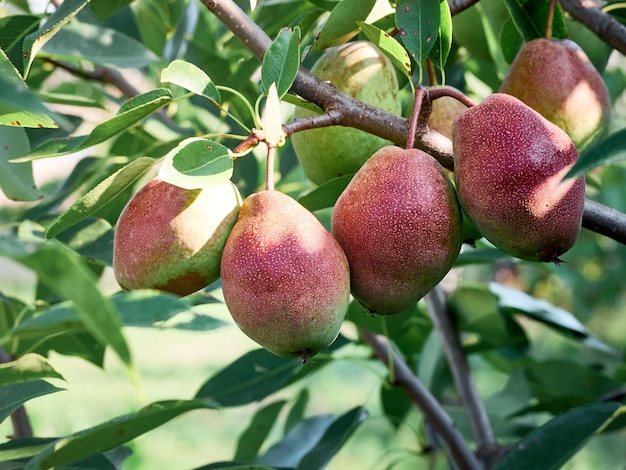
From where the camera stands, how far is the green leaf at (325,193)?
Result: 78 cm

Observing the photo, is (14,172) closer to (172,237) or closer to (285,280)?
(172,237)

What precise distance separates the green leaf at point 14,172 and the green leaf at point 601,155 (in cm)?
56

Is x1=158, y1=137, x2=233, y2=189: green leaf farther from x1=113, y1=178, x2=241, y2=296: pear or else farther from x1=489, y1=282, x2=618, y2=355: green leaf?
x1=489, y1=282, x2=618, y2=355: green leaf

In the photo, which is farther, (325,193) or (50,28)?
(325,193)

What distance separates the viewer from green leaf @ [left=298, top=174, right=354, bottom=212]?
2.57ft

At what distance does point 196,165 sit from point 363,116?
0.17m

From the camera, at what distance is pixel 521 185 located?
2.07ft

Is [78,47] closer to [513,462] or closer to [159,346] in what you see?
[513,462]

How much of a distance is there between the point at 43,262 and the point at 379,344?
801mm

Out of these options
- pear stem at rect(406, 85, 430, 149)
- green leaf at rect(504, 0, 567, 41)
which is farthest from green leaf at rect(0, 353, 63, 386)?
green leaf at rect(504, 0, 567, 41)

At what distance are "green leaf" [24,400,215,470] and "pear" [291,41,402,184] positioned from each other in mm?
325

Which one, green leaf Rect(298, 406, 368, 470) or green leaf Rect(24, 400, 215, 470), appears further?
green leaf Rect(298, 406, 368, 470)

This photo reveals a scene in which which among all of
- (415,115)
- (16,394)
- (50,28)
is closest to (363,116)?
(415,115)

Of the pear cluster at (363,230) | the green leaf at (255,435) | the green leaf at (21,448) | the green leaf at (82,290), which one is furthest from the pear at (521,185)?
the green leaf at (255,435)
